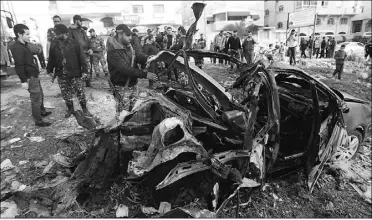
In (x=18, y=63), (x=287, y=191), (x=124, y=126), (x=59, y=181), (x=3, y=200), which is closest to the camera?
(x=124, y=126)

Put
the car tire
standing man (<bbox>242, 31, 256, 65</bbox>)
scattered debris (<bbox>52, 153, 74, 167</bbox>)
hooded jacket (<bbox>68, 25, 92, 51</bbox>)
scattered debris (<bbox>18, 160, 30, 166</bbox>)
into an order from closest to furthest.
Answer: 1. scattered debris (<bbox>52, 153, 74, 167</bbox>)
2. the car tire
3. scattered debris (<bbox>18, 160, 30, 166</bbox>)
4. hooded jacket (<bbox>68, 25, 92, 51</bbox>)
5. standing man (<bbox>242, 31, 256, 65</bbox>)

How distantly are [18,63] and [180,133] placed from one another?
391 centimetres

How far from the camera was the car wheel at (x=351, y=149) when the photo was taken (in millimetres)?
3025

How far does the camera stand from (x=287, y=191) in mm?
2791

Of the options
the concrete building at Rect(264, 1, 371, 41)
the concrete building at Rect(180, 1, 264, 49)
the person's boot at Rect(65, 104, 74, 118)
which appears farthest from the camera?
the concrete building at Rect(180, 1, 264, 49)

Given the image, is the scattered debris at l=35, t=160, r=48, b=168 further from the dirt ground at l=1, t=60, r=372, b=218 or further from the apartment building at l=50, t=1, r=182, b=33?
the apartment building at l=50, t=1, r=182, b=33

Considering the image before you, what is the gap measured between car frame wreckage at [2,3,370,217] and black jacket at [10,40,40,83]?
272 centimetres

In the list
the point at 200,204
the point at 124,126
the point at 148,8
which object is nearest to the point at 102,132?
the point at 124,126

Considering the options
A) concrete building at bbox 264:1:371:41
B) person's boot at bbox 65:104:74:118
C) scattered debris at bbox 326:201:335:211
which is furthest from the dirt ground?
concrete building at bbox 264:1:371:41

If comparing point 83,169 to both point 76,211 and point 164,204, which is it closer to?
point 76,211

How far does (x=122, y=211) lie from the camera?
7.71 feet

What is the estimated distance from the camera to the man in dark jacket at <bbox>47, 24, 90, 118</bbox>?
4340 mm

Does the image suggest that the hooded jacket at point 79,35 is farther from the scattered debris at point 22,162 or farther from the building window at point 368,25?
the building window at point 368,25

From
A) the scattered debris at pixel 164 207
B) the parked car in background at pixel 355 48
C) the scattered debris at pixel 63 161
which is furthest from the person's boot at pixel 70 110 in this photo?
the parked car in background at pixel 355 48
